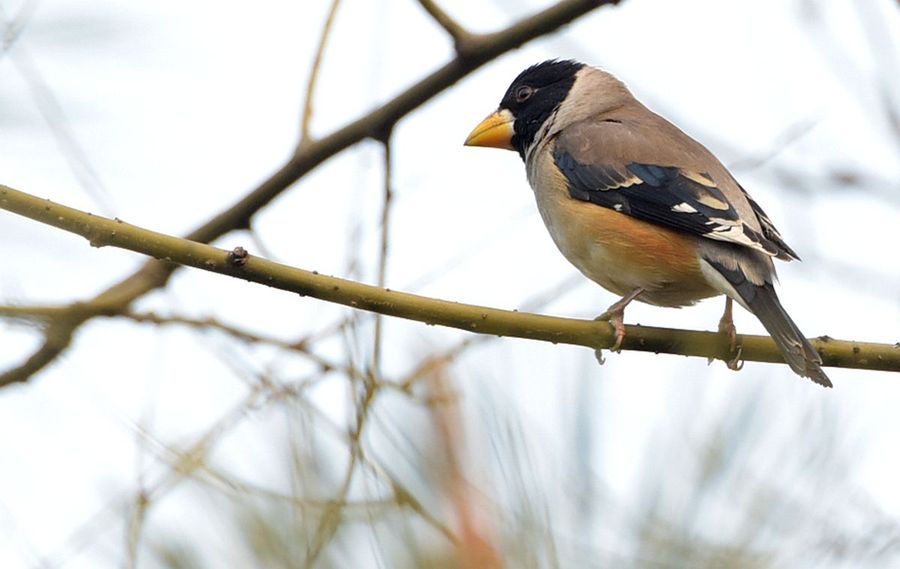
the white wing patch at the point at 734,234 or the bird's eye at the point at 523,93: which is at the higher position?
→ the bird's eye at the point at 523,93

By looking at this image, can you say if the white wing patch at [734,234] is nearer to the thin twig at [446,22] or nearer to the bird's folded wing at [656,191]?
the bird's folded wing at [656,191]

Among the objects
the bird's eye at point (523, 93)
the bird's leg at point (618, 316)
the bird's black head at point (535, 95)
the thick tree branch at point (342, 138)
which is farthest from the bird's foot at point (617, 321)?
the bird's eye at point (523, 93)

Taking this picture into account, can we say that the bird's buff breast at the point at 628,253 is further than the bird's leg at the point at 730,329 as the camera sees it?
Yes

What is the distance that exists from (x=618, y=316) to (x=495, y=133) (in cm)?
240

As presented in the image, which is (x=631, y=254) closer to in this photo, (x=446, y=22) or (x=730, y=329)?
(x=730, y=329)

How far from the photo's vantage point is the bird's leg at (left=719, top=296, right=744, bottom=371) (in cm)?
418

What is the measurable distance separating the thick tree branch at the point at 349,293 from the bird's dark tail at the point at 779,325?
0.25 ft

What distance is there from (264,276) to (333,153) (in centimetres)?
169

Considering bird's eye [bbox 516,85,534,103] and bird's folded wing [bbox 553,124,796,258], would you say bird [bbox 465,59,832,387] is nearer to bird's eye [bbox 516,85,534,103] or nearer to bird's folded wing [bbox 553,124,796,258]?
bird's folded wing [bbox 553,124,796,258]

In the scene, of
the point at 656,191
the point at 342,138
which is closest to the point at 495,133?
the point at 656,191

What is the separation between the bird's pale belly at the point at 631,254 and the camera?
4.80 m

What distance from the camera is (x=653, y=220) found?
491cm

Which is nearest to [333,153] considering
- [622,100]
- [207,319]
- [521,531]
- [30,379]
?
[207,319]

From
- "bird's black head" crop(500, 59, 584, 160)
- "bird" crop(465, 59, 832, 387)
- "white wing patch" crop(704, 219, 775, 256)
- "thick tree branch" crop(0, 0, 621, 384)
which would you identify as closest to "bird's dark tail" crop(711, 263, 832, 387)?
"bird" crop(465, 59, 832, 387)
